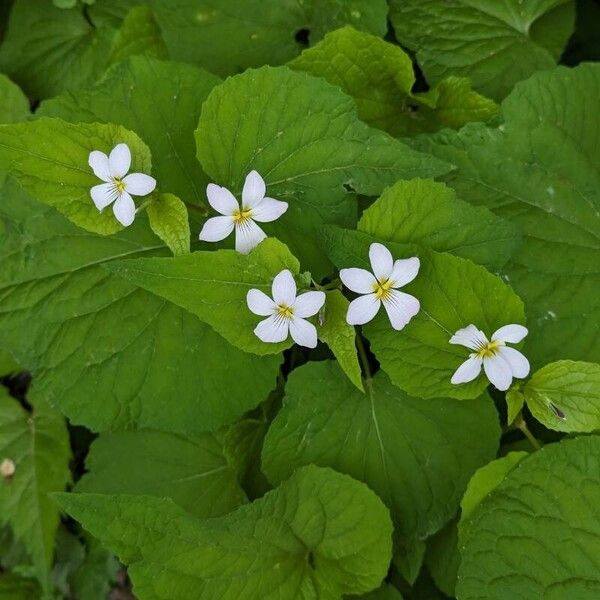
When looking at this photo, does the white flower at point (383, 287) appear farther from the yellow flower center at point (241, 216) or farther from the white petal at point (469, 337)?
the yellow flower center at point (241, 216)

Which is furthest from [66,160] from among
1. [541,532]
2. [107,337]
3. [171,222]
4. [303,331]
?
[541,532]

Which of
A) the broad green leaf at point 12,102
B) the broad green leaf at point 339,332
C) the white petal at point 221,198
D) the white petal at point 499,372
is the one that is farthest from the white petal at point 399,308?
the broad green leaf at point 12,102

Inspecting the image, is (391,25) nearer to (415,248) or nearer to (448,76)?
(448,76)

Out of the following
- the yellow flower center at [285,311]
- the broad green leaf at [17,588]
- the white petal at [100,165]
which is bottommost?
the broad green leaf at [17,588]

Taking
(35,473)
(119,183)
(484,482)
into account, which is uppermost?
(119,183)

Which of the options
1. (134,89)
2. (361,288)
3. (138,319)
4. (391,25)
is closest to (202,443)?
(138,319)

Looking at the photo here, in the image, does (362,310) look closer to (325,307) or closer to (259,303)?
(325,307)

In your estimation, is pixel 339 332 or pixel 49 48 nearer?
pixel 339 332
